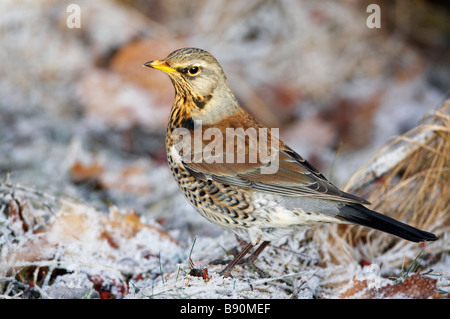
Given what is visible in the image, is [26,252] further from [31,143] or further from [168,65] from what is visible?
[31,143]

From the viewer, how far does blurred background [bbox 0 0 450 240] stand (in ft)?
16.4

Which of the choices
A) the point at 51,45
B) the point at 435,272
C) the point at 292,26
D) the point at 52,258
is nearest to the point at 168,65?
the point at 52,258

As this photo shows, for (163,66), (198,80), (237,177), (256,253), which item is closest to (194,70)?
(198,80)

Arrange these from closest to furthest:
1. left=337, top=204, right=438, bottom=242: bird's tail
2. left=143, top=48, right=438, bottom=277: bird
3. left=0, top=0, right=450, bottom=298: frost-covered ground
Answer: left=337, top=204, right=438, bottom=242: bird's tail → left=143, top=48, right=438, bottom=277: bird → left=0, top=0, right=450, bottom=298: frost-covered ground

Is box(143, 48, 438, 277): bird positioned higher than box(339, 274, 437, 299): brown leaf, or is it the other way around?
box(143, 48, 438, 277): bird

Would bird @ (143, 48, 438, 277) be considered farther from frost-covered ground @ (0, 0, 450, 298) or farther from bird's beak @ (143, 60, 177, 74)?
frost-covered ground @ (0, 0, 450, 298)

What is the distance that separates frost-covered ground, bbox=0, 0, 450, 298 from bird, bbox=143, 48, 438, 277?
32cm

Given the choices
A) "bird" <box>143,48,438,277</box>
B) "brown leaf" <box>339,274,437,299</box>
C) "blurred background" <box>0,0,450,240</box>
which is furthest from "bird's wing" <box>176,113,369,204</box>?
"blurred background" <box>0,0,450,240</box>

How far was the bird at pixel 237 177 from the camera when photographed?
2971mm

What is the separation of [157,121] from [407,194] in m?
2.59

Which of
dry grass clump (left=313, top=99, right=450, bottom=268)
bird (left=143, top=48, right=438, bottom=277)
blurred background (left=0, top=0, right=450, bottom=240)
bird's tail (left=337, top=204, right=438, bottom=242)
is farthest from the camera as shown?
blurred background (left=0, top=0, right=450, bottom=240)

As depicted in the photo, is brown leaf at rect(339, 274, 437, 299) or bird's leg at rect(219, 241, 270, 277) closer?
brown leaf at rect(339, 274, 437, 299)

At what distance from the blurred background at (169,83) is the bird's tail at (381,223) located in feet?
5.12

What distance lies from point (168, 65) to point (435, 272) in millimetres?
1898
